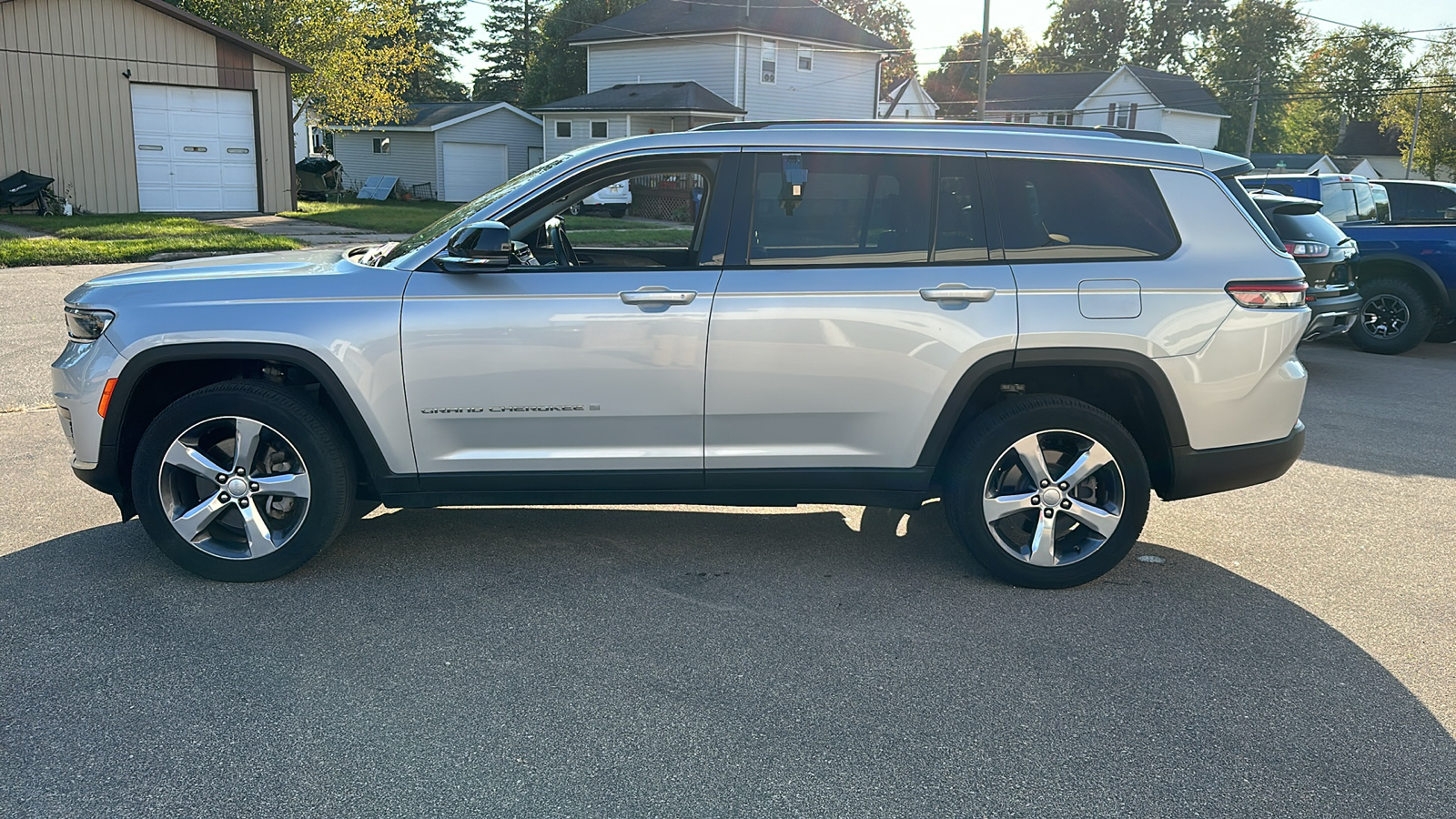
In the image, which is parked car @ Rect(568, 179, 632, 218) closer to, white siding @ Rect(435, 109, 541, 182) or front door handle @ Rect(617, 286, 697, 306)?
front door handle @ Rect(617, 286, 697, 306)

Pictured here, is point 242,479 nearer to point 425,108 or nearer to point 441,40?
point 425,108

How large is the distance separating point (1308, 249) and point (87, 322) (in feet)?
28.3

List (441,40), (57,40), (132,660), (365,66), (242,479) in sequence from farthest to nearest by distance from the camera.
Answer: (441,40)
(365,66)
(57,40)
(242,479)
(132,660)

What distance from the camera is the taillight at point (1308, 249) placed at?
8.96 m

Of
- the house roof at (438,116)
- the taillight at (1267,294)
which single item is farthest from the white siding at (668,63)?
the taillight at (1267,294)

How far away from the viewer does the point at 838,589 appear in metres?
4.66

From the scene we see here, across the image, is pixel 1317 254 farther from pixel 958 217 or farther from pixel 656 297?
pixel 656 297

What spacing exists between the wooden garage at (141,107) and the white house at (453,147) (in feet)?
A: 43.7

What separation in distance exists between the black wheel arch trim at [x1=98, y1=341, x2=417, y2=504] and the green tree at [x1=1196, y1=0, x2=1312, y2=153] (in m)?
78.7

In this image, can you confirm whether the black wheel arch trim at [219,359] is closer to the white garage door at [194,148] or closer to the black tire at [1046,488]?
the black tire at [1046,488]

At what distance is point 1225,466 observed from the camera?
464cm

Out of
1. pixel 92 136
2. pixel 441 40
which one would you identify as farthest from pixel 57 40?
pixel 441 40

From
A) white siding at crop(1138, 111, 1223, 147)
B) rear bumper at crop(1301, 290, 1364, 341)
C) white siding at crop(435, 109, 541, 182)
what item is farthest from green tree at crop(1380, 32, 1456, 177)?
rear bumper at crop(1301, 290, 1364, 341)

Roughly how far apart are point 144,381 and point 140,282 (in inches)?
15.8
